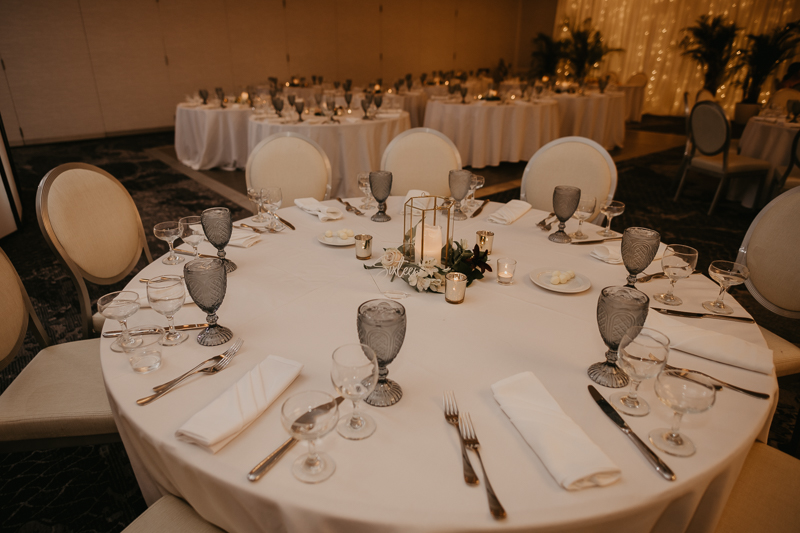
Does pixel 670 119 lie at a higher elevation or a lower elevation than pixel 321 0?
lower

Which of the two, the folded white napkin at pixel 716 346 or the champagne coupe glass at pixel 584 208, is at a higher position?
the champagne coupe glass at pixel 584 208

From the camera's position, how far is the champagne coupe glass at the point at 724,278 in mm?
1435

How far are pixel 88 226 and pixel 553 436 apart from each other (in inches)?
78.8

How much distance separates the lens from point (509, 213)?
7.06 feet

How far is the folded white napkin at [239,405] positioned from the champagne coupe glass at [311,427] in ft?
0.45

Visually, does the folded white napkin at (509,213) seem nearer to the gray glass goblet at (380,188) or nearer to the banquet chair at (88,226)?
the gray glass goblet at (380,188)

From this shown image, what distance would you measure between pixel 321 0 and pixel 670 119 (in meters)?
9.01

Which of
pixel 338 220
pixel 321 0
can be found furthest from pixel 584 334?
pixel 321 0

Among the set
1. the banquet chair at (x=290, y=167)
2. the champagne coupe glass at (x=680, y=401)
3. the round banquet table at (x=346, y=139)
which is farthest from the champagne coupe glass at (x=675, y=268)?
the round banquet table at (x=346, y=139)

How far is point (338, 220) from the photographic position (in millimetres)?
2170

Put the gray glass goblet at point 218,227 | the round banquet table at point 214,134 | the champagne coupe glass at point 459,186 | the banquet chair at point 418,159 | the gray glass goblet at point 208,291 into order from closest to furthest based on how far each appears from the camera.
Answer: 1. the gray glass goblet at point 208,291
2. the gray glass goblet at point 218,227
3. the champagne coupe glass at point 459,186
4. the banquet chair at point 418,159
5. the round banquet table at point 214,134

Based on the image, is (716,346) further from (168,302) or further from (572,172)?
(572,172)

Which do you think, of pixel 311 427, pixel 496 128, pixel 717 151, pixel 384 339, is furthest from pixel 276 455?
pixel 496 128

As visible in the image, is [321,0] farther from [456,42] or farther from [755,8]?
[755,8]
